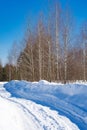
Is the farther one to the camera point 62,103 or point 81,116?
point 62,103

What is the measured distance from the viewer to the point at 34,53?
118 feet

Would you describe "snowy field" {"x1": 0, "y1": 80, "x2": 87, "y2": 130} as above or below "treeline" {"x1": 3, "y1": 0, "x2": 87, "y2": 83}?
below

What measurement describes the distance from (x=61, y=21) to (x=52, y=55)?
13.8 ft

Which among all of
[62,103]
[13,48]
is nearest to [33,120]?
[62,103]

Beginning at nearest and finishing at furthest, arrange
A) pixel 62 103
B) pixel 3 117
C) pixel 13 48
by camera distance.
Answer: pixel 3 117 → pixel 62 103 → pixel 13 48

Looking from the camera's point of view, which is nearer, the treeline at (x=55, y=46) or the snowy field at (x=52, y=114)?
the snowy field at (x=52, y=114)

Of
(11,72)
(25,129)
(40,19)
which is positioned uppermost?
(40,19)

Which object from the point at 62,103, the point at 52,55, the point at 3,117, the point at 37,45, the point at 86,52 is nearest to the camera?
the point at 3,117

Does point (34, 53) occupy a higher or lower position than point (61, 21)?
lower

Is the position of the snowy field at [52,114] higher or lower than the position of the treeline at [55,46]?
lower

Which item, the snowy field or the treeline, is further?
the treeline

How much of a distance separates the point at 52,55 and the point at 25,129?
71.5 feet

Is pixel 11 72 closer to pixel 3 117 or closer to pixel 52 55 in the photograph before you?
pixel 52 55

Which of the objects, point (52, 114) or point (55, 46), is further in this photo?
point (55, 46)
